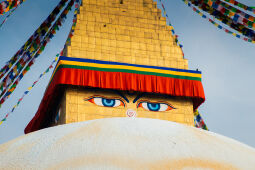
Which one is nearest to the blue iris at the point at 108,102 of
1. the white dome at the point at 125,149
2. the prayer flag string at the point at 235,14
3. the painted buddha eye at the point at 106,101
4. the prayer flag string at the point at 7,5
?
the painted buddha eye at the point at 106,101

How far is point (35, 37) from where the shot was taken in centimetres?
653

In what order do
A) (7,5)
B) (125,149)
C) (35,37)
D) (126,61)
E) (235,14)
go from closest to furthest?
(125,149) → (7,5) → (235,14) → (35,37) → (126,61)

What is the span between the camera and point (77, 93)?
8266 mm

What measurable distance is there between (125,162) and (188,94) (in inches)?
277

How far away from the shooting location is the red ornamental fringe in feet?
26.6

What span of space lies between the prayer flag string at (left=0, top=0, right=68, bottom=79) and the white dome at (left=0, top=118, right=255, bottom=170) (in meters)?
4.50

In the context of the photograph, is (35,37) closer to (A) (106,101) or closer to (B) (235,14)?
(A) (106,101)

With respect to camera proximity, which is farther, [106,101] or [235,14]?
[106,101]

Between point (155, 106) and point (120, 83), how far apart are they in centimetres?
95

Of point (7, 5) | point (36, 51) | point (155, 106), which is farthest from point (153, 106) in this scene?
point (7, 5)

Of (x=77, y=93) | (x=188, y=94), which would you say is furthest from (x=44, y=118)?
(x=188, y=94)

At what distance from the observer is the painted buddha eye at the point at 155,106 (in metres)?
8.45

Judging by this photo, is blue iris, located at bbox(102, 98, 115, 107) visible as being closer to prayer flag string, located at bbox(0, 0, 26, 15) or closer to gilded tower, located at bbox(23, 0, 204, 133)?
gilded tower, located at bbox(23, 0, 204, 133)

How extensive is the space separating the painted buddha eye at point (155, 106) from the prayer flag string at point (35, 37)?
2775 mm
